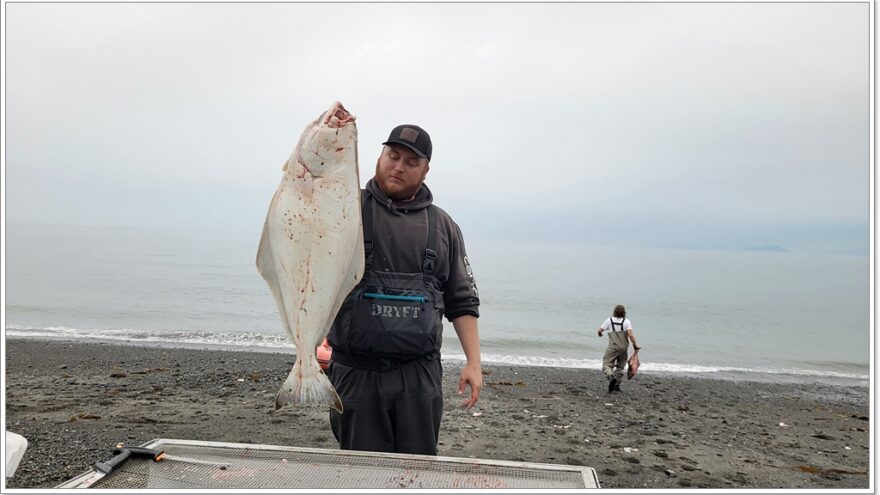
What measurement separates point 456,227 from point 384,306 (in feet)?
2.39

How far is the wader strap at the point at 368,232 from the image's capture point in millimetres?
3121

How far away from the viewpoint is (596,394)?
13273 millimetres

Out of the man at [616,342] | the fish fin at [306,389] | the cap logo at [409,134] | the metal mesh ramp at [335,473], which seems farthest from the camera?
the man at [616,342]

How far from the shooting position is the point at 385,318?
3080mm

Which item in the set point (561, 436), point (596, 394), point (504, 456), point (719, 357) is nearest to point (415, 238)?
point (504, 456)

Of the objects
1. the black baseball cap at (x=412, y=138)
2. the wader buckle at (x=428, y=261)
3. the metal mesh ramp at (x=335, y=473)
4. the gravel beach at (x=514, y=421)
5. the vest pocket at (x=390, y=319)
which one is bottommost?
the gravel beach at (x=514, y=421)

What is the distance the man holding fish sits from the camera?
9.39 ft

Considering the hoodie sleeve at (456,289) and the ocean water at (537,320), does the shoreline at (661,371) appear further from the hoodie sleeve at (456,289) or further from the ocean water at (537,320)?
the hoodie sleeve at (456,289)

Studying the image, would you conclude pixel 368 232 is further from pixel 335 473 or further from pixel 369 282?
pixel 335 473

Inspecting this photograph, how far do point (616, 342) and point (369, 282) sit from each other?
1066 centimetres

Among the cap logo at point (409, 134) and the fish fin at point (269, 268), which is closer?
the fish fin at point (269, 268)

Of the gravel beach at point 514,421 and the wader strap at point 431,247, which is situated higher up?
the wader strap at point 431,247

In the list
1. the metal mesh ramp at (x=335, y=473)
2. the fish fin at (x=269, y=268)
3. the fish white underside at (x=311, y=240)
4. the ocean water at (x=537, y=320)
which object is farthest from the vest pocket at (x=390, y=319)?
the ocean water at (x=537, y=320)

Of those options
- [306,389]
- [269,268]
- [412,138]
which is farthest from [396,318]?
[412,138]
